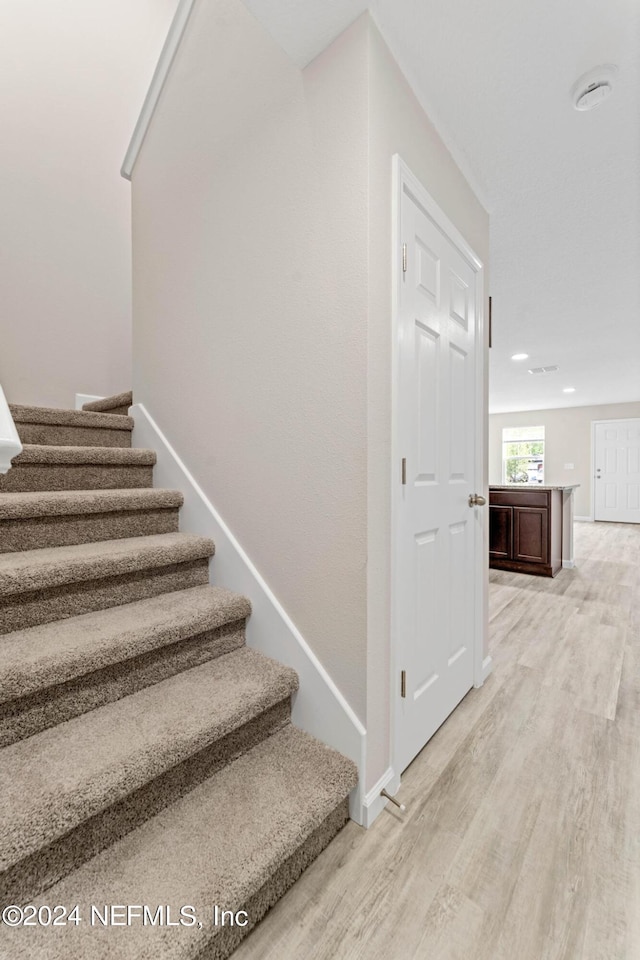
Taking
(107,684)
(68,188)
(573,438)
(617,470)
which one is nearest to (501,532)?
(107,684)

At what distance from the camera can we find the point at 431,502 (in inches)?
60.8

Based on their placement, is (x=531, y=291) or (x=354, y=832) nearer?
(x=354, y=832)

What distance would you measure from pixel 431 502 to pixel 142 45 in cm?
408

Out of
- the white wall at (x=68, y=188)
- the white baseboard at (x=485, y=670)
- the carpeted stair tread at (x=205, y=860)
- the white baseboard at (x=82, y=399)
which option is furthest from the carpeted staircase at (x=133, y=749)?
the white wall at (x=68, y=188)

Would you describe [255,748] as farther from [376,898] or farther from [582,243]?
[582,243]

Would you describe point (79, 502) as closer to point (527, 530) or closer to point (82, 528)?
point (82, 528)

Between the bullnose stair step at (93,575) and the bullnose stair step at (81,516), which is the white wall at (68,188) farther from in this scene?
the bullnose stair step at (93,575)

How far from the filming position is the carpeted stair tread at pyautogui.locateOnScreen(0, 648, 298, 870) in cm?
82

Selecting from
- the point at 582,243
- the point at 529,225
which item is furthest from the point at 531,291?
the point at 529,225

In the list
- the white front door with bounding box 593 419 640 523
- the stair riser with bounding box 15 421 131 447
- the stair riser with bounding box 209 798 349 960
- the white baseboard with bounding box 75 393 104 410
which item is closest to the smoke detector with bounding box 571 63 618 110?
the stair riser with bounding box 15 421 131 447

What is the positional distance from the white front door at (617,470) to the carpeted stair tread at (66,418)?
9397 millimetres

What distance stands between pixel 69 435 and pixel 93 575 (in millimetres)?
1038

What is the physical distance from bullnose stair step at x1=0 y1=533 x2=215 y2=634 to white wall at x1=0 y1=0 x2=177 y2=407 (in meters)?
1.92

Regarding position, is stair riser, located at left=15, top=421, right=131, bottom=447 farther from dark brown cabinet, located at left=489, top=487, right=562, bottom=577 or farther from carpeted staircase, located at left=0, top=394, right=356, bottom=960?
dark brown cabinet, located at left=489, top=487, right=562, bottom=577
